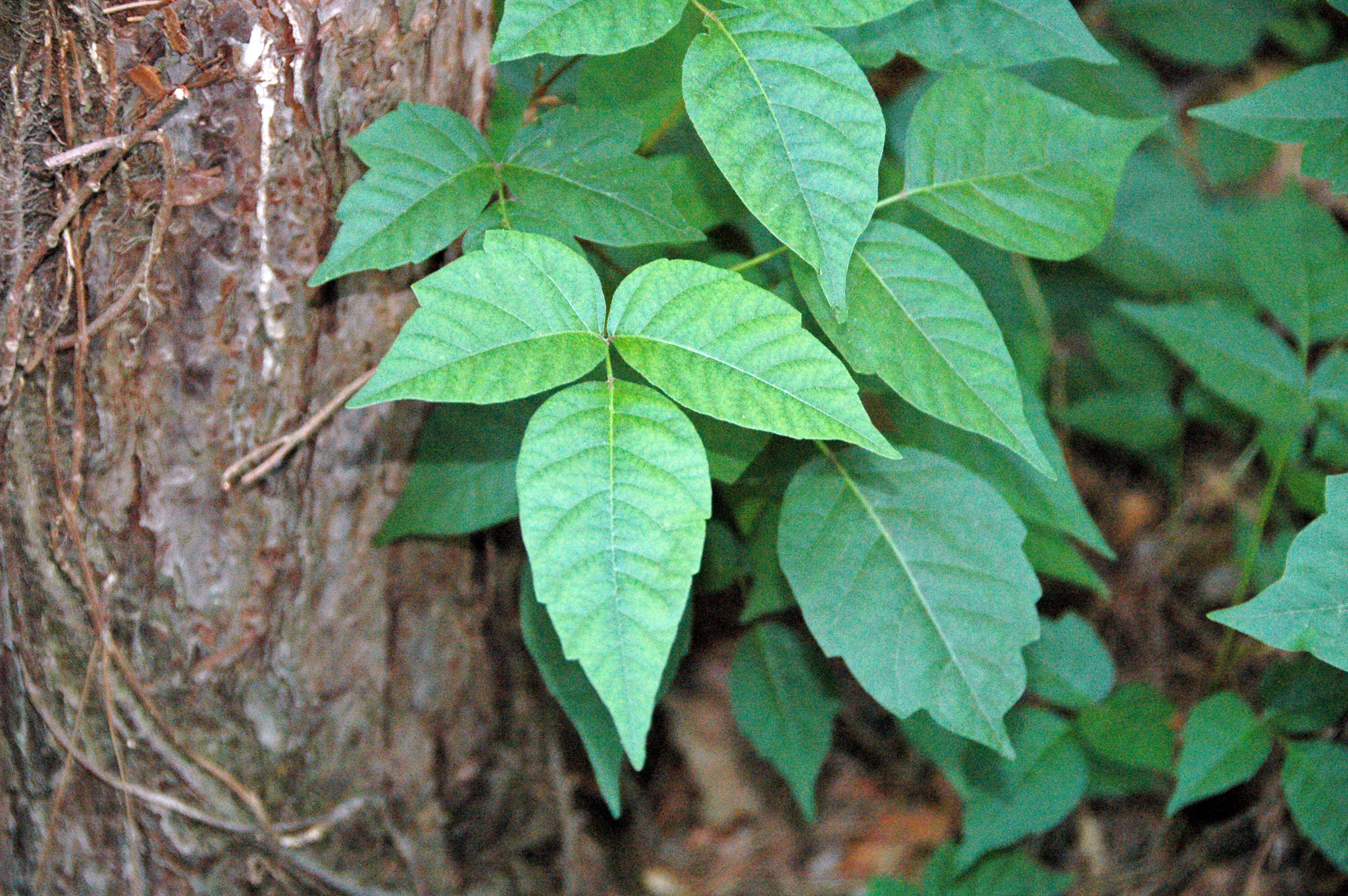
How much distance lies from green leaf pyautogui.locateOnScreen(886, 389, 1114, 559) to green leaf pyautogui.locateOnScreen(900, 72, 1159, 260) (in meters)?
0.27

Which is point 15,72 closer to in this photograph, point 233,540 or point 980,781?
point 233,540

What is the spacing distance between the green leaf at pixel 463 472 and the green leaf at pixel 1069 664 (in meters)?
0.97

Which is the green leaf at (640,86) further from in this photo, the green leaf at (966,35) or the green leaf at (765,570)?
the green leaf at (765,570)

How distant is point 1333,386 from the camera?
1.68 meters

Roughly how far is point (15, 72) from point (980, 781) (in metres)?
1.76

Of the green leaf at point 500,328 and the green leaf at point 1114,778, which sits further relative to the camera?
the green leaf at point 1114,778

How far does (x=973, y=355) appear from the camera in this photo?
3.56 feet

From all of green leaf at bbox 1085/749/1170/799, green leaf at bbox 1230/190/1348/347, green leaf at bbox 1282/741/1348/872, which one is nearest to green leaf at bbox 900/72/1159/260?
green leaf at bbox 1230/190/1348/347

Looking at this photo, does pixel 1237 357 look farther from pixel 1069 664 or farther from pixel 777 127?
pixel 777 127

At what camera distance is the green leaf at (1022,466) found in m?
1.34

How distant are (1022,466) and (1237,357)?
2.10 feet

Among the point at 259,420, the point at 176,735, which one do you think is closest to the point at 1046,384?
the point at 259,420

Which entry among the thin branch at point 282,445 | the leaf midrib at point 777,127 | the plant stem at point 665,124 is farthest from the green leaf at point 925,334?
the thin branch at point 282,445

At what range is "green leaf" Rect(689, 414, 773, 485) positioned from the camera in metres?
1.22
